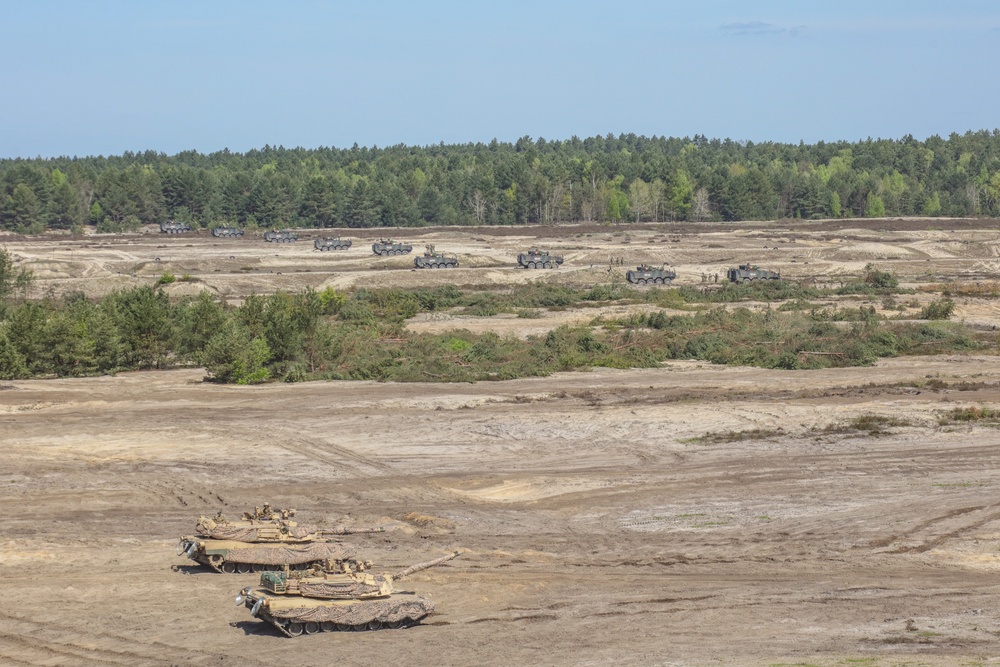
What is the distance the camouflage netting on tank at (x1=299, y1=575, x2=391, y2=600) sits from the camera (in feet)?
60.1

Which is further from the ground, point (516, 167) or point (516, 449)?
point (516, 167)

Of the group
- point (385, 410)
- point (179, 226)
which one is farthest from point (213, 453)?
point (179, 226)

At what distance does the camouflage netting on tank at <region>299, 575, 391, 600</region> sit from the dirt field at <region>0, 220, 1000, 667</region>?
1.95ft

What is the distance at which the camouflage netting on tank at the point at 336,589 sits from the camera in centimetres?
1831

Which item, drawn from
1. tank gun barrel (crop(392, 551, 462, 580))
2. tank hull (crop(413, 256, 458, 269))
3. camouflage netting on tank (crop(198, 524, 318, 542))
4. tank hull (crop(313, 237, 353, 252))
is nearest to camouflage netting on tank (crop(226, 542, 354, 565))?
camouflage netting on tank (crop(198, 524, 318, 542))

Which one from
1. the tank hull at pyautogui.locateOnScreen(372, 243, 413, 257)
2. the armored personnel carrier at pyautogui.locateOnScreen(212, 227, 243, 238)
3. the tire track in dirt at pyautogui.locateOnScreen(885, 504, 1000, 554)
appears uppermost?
the armored personnel carrier at pyautogui.locateOnScreen(212, 227, 243, 238)

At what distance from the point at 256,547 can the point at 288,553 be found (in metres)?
0.61

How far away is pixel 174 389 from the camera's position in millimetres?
39500

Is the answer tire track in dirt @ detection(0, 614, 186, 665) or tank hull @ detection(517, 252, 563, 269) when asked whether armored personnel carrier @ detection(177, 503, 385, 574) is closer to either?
tire track in dirt @ detection(0, 614, 186, 665)

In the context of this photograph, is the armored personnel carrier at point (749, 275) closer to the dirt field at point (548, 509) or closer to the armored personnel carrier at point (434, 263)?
the armored personnel carrier at point (434, 263)

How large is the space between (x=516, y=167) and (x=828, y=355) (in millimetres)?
115477

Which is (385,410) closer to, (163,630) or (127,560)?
(127,560)

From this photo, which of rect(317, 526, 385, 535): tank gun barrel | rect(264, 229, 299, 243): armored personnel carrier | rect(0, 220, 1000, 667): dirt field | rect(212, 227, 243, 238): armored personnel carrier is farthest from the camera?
rect(212, 227, 243, 238): armored personnel carrier

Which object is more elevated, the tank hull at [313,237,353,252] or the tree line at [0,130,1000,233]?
the tree line at [0,130,1000,233]
